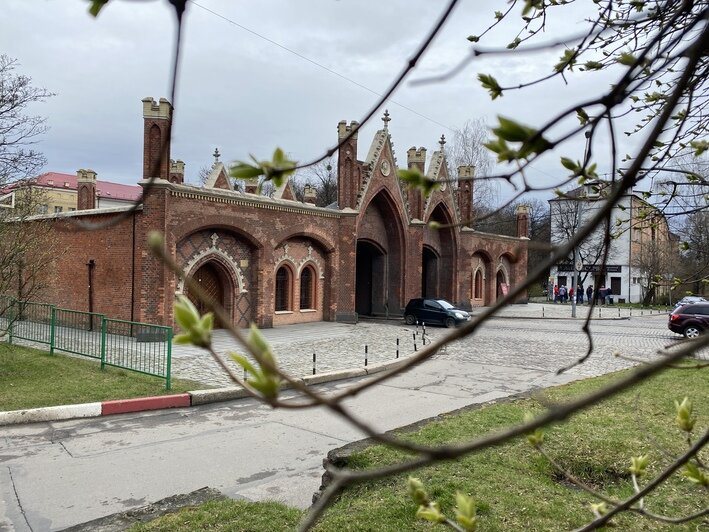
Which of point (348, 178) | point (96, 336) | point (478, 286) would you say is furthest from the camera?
point (478, 286)

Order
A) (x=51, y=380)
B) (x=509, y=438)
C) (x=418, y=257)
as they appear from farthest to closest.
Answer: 1. (x=418, y=257)
2. (x=51, y=380)
3. (x=509, y=438)

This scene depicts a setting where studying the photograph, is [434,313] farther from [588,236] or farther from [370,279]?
[588,236]

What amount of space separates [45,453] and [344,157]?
22.1 meters

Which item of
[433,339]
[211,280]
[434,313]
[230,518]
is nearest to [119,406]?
[230,518]

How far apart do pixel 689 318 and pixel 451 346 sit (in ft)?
33.8

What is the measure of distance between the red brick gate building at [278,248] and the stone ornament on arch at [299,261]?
0.05 metres

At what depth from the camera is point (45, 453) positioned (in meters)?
7.78

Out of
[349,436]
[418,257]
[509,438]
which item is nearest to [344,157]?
[418,257]

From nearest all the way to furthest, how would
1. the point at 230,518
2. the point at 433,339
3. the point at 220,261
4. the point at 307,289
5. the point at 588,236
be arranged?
the point at 588,236 < the point at 230,518 < the point at 433,339 < the point at 220,261 < the point at 307,289

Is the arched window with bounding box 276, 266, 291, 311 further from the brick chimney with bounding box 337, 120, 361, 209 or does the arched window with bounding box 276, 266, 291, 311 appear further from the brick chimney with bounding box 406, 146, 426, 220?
the brick chimney with bounding box 406, 146, 426, 220

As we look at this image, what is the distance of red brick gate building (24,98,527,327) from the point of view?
66.4 ft

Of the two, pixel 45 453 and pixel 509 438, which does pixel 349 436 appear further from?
pixel 509 438

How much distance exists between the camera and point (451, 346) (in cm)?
2017

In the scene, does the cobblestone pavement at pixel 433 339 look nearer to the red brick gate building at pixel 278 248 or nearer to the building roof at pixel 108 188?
the red brick gate building at pixel 278 248
